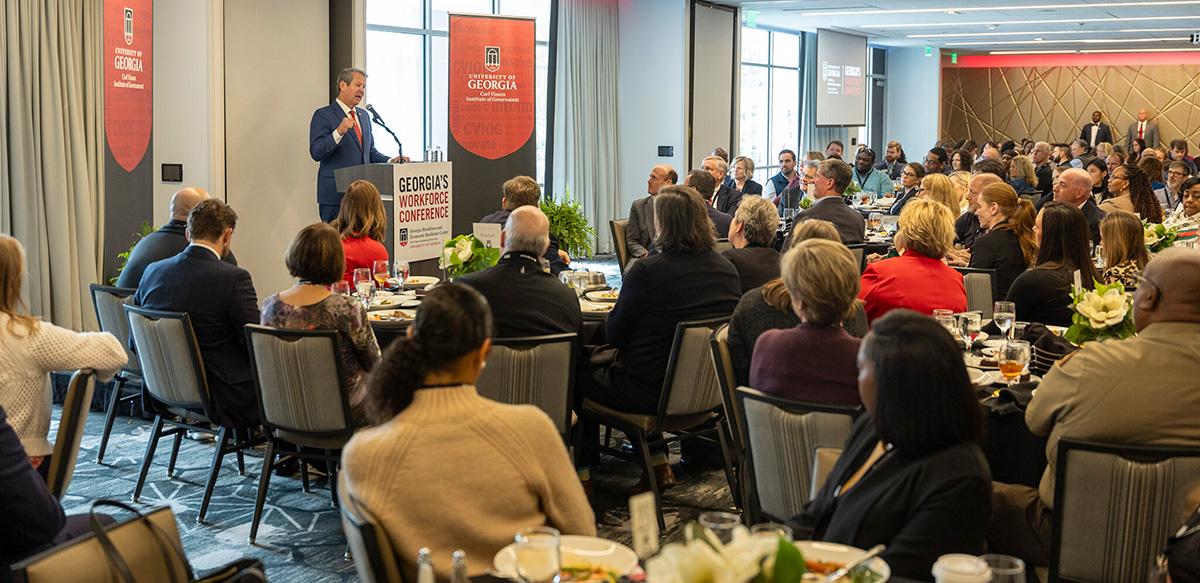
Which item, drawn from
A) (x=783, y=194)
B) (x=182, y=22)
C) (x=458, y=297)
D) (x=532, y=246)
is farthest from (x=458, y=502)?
(x=783, y=194)

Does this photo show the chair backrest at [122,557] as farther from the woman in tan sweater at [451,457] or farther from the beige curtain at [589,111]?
the beige curtain at [589,111]

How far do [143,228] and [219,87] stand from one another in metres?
1.12

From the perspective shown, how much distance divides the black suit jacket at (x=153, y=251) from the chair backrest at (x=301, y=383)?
1326 mm

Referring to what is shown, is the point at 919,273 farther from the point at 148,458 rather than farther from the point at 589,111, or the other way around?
the point at 589,111

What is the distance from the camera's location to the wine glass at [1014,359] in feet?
10.9

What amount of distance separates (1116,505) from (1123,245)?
104 inches

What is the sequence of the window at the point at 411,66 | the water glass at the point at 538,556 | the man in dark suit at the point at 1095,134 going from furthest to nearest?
the man in dark suit at the point at 1095,134 → the window at the point at 411,66 → the water glass at the point at 538,556

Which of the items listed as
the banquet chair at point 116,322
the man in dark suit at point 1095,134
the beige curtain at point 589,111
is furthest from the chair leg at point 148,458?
the man in dark suit at point 1095,134

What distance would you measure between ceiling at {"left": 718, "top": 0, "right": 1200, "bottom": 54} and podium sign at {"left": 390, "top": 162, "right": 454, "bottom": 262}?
22.9 feet

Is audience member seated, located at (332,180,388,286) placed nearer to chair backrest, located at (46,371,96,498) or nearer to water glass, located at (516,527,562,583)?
chair backrest, located at (46,371,96,498)

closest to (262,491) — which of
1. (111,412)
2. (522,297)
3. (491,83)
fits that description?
(522,297)

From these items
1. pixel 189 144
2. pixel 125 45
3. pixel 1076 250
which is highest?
pixel 125 45

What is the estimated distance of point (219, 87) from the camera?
24.2 ft

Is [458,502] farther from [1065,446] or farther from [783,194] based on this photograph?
[783,194]
